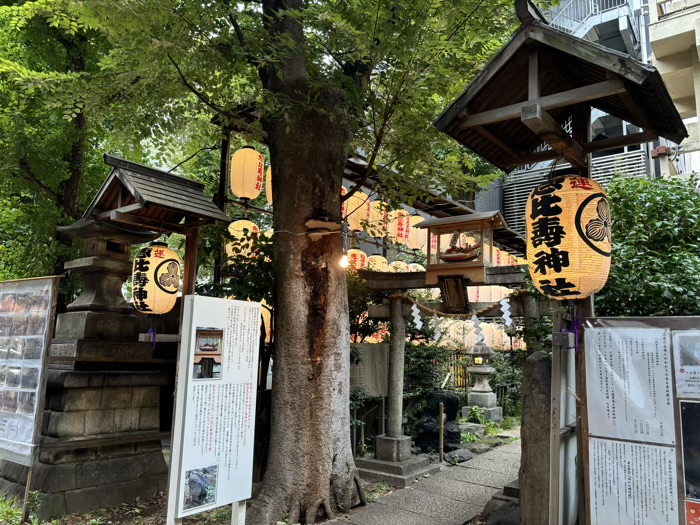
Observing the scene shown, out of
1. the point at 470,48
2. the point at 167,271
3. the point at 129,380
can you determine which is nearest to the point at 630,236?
the point at 470,48

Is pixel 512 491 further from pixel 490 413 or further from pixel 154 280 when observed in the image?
pixel 490 413

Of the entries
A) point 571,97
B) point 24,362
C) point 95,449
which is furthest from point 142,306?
point 571,97

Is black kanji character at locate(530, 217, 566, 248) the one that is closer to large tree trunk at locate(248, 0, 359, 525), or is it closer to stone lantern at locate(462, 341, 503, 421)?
large tree trunk at locate(248, 0, 359, 525)

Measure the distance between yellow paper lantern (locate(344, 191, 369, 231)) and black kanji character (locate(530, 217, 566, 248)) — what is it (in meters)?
7.54

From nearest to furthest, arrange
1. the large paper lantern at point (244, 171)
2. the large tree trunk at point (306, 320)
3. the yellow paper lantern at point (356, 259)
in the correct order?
1. the large tree trunk at point (306, 320)
2. the large paper lantern at point (244, 171)
3. the yellow paper lantern at point (356, 259)

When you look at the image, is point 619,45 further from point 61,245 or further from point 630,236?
point 61,245

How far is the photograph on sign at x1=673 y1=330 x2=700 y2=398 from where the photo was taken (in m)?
4.31

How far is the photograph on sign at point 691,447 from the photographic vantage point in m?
4.22

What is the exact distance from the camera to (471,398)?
1656cm

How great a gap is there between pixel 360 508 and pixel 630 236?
5554mm

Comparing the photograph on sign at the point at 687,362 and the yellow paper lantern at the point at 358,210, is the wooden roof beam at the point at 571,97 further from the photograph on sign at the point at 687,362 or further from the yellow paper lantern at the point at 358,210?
the yellow paper lantern at the point at 358,210

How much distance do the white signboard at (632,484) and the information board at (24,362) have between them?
6.91m

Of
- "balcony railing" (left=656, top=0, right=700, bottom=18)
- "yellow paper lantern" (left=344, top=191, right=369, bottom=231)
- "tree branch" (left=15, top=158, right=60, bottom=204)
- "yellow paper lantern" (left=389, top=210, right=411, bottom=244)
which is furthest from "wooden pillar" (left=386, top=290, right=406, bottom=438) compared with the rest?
"balcony railing" (left=656, top=0, right=700, bottom=18)

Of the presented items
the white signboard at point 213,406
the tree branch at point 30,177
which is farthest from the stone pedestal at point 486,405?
the tree branch at point 30,177
